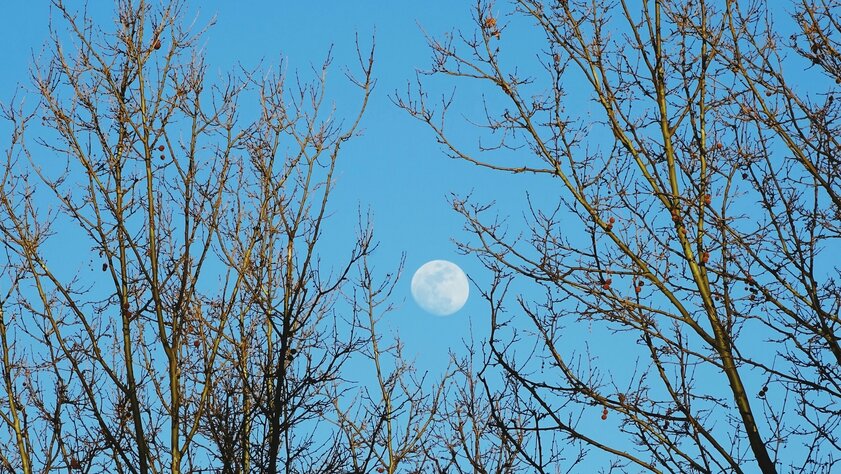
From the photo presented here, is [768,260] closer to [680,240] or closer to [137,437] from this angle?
[680,240]

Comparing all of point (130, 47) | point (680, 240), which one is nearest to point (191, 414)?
point (130, 47)

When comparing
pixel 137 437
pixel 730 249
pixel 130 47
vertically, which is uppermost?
pixel 130 47

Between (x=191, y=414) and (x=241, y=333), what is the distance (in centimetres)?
62

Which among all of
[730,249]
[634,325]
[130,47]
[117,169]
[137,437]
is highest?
[130,47]

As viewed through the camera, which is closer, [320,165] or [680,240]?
[680,240]

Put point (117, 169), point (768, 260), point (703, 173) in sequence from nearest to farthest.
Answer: point (768, 260), point (703, 173), point (117, 169)

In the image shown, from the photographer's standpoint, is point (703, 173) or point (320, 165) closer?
point (703, 173)

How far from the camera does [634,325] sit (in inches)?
207

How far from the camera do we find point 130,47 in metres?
6.68

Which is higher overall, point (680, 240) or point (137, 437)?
point (680, 240)

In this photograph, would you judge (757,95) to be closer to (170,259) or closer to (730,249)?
(730,249)

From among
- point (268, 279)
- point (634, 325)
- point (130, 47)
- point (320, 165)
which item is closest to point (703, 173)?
point (634, 325)

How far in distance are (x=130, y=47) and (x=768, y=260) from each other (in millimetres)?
4563

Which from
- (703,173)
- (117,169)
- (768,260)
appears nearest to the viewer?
(768,260)
